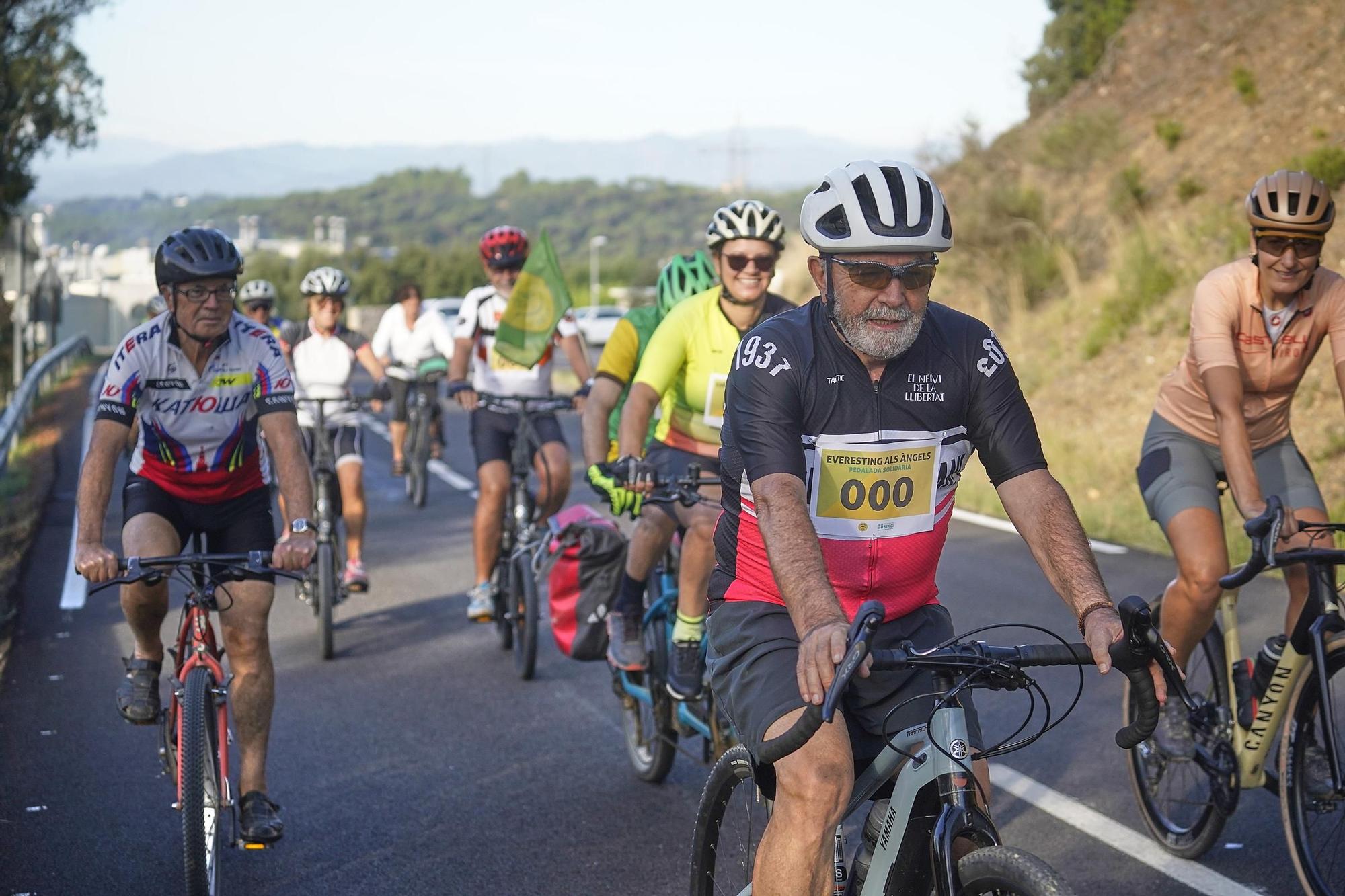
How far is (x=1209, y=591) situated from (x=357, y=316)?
74.3m

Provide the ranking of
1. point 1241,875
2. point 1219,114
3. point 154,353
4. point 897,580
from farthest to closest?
point 1219,114
point 154,353
point 1241,875
point 897,580

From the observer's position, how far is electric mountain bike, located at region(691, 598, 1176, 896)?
9.52 feet

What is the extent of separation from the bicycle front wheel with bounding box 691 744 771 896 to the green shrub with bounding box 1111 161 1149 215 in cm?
2043

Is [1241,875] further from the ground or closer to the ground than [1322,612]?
closer to the ground

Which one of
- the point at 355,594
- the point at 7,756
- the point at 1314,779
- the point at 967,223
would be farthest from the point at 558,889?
the point at 967,223

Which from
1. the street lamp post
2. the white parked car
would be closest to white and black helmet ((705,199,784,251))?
the white parked car

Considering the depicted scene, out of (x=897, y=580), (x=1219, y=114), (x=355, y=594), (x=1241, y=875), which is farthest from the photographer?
(x=1219, y=114)

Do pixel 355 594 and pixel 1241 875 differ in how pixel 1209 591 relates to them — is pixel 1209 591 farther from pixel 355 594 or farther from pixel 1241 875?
pixel 355 594

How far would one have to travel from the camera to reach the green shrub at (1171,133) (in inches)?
A: 968

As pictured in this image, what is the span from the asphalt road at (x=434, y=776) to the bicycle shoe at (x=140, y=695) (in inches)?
20.1

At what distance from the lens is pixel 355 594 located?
10.8 m

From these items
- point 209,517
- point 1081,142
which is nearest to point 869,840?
point 209,517

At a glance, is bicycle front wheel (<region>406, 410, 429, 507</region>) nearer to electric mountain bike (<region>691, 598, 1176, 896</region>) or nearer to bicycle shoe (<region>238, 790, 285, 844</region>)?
bicycle shoe (<region>238, 790, 285, 844</region>)

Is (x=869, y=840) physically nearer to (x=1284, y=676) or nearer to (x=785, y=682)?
(x=785, y=682)
